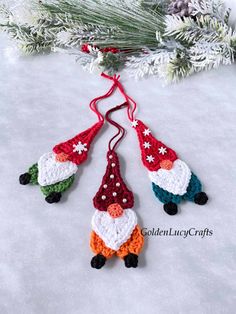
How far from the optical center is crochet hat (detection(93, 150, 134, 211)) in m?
0.82

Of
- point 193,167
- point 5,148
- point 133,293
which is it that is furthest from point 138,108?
point 133,293

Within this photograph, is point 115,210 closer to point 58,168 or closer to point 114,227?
point 114,227

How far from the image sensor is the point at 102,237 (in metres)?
0.77

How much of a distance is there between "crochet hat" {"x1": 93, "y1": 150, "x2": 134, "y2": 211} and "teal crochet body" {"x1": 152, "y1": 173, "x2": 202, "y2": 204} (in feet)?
0.19

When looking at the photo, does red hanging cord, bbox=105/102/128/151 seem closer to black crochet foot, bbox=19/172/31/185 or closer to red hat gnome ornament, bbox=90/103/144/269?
red hat gnome ornament, bbox=90/103/144/269

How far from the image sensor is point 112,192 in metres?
0.84

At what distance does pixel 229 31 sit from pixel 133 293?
676 mm

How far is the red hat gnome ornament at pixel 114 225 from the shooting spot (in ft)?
2.48

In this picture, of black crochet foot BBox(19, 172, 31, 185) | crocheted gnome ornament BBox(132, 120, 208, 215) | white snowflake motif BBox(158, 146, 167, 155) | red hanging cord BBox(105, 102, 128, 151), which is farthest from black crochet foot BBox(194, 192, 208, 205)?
black crochet foot BBox(19, 172, 31, 185)

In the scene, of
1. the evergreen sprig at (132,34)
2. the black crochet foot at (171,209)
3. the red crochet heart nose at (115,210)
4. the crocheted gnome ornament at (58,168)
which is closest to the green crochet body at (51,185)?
the crocheted gnome ornament at (58,168)

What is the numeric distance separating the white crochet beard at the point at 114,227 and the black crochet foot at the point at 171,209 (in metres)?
0.07

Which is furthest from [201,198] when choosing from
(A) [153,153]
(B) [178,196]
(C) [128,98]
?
(C) [128,98]

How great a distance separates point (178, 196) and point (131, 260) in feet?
0.57

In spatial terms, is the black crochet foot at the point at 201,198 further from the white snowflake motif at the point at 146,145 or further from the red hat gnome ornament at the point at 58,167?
the red hat gnome ornament at the point at 58,167
